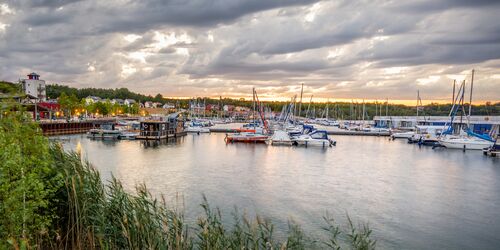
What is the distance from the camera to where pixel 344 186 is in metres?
31.1

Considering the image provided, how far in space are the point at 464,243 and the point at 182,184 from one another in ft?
68.2

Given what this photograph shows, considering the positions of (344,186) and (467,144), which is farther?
(467,144)

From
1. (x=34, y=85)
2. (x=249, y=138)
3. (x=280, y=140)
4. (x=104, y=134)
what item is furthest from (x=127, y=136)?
(x=34, y=85)

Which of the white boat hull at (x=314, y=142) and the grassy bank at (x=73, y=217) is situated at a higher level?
the grassy bank at (x=73, y=217)

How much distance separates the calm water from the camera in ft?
67.1

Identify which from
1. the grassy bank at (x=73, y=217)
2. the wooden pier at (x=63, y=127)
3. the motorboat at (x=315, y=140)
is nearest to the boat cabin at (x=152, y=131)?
the wooden pier at (x=63, y=127)

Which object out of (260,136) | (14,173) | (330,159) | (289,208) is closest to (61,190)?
(14,173)

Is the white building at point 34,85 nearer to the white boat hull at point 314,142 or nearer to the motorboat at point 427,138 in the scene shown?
the white boat hull at point 314,142

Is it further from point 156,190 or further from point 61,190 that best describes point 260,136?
point 61,190

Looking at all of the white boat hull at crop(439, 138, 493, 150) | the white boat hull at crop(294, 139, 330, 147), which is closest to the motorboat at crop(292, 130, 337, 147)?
the white boat hull at crop(294, 139, 330, 147)

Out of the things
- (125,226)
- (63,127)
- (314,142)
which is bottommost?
(314,142)

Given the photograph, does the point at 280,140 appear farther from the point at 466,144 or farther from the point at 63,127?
the point at 63,127

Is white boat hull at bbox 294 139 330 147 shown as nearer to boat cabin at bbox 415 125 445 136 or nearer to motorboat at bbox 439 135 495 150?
motorboat at bbox 439 135 495 150

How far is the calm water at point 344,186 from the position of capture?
2045 cm
